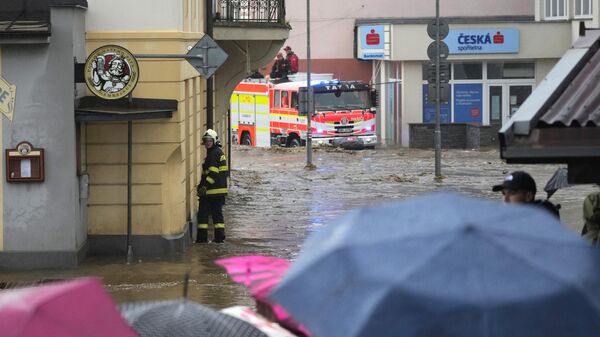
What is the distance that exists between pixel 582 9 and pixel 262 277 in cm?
4171

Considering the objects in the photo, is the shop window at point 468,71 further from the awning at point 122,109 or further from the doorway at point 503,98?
the awning at point 122,109

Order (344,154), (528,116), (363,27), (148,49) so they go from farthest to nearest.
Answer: (363,27) < (344,154) < (148,49) < (528,116)

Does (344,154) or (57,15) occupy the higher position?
(57,15)

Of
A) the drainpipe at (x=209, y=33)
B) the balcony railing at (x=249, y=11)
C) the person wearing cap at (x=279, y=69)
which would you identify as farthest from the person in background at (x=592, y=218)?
the person wearing cap at (x=279, y=69)

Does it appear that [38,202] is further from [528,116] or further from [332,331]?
[332,331]

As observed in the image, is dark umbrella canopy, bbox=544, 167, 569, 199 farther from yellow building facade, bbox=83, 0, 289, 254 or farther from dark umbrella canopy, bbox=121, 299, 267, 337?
yellow building facade, bbox=83, 0, 289, 254

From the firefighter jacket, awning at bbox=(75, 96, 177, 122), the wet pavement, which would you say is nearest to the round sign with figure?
awning at bbox=(75, 96, 177, 122)

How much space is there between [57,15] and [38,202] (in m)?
2.43

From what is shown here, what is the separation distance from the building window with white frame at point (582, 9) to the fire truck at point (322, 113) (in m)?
8.28

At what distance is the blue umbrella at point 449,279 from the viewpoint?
14.3ft

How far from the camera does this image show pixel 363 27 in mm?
50469

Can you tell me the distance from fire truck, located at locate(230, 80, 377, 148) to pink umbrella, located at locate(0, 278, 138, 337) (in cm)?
3709

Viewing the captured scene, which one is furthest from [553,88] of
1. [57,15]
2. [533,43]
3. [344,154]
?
[533,43]

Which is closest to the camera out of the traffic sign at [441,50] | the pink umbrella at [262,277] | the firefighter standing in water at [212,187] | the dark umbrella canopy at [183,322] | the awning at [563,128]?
the dark umbrella canopy at [183,322]
